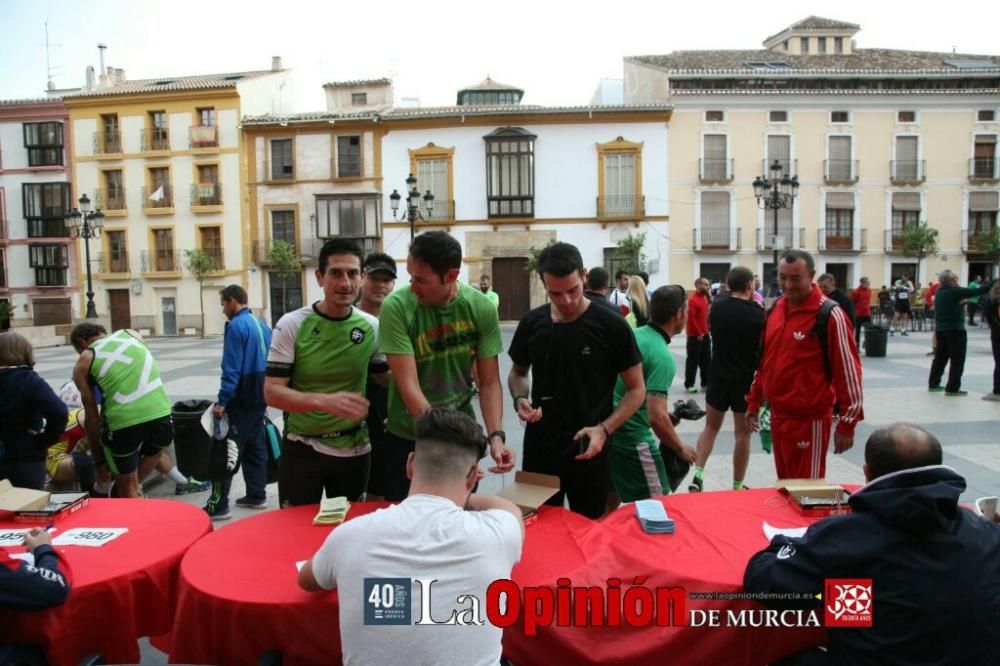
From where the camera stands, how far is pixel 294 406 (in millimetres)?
2881

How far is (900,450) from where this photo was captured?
5.99ft

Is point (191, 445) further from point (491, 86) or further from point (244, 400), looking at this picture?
point (491, 86)

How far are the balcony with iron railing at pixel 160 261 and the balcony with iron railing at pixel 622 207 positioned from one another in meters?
19.5

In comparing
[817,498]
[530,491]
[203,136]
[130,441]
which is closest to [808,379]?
[817,498]

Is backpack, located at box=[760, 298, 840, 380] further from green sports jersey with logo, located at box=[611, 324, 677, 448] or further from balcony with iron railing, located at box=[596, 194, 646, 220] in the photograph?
balcony with iron railing, located at box=[596, 194, 646, 220]

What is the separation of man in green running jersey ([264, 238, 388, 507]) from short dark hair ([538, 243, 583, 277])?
34.8 inches

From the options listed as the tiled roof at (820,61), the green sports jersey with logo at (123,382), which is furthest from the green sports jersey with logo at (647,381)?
the tiled roof at (820,61)

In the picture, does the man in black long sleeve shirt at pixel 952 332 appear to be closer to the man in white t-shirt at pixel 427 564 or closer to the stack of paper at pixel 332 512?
the stack of paper at pixel 332 512

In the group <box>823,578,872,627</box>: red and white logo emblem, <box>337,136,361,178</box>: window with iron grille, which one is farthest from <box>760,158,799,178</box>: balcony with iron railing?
<box>823,578,872,627</box>: red and white logo emblem

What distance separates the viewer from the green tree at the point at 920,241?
2739 centimetres

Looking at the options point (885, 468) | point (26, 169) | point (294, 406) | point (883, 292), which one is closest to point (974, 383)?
point (885, 468)

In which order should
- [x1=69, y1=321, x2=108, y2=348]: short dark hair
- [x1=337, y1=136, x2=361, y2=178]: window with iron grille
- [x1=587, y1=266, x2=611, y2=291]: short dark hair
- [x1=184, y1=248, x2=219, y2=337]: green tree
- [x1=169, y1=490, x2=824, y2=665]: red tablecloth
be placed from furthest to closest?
[x1=337, y1=136, x2=361, y2=178]: window with iron grille
[x1=184, y1=248, x2=219, y2=337]: green tree
[x1=587, y1=266, x2=611, y2=291]: short dark hair
[x1=69, y1=321, x2=108, y2=348]: short dark hair
[x1=169, y1=490, x2=824, y2=665]: red tablecloth

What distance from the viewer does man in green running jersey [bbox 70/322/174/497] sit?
14.4 ft

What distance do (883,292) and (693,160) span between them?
32.4ft
